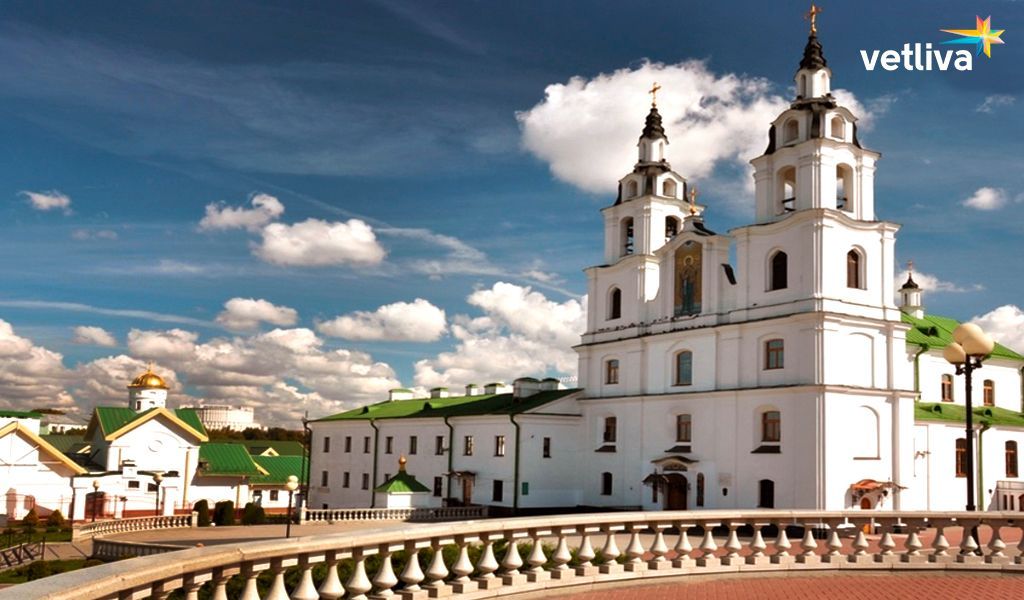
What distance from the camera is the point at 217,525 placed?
145 feet

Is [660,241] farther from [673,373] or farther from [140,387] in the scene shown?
[140,387]

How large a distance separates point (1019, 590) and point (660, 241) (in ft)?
111

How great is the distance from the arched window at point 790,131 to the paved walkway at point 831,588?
27.3 meters

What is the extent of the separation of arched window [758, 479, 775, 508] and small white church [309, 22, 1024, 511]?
59 millimetres

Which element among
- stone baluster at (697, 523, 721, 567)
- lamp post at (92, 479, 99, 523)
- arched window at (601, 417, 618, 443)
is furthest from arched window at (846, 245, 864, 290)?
lamp post at (92, 479, 99, 523)

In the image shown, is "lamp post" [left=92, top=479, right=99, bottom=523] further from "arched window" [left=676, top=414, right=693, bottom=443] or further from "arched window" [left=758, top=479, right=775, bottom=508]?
"arched window" [left=758, top=479, right=775, bottom=508]

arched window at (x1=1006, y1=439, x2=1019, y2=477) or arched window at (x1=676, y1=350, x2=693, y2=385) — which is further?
arched window at (x1=1006, y1=439, x2=1019, y2=477)

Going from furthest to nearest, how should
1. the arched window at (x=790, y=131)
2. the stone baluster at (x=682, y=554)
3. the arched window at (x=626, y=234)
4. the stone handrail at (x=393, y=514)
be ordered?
the arched window at (x=626, y=234) → the stone handrail at (x=393, y=514) → the arched window at (x=790, y=131) → the stone baluster at (x=682, y=554)

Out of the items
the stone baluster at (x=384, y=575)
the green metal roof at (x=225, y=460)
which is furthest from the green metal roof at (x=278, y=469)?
the stone baluster at (x=384, y=575)

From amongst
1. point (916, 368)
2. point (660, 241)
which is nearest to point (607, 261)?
point (660, 241)

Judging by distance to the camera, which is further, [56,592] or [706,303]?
[706,303]

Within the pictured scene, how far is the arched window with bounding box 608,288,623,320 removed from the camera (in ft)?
152

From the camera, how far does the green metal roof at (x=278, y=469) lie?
57.0 metres

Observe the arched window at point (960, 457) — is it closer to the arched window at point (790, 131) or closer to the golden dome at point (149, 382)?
the arched window at point (790, 131)
